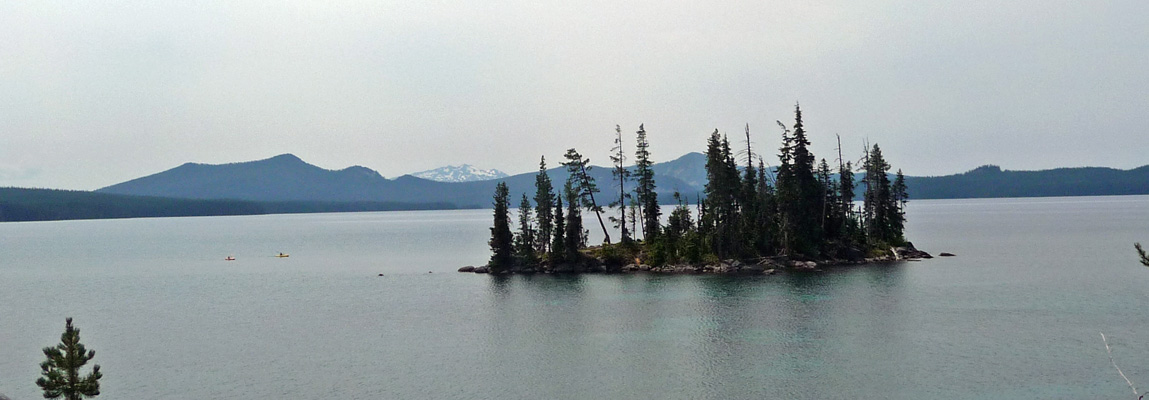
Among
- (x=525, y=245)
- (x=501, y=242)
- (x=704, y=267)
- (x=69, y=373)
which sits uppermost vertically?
(x=501, y=242)

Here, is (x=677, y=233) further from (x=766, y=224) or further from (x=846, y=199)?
(x=846, y=199)

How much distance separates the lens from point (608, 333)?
60.1 m

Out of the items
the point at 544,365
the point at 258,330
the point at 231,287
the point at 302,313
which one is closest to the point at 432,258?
the point at 231,287

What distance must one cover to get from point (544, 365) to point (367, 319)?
2665 cm

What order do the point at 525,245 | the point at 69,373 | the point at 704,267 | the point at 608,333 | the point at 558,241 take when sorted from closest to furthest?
the point at 69,373
the point at 608,333
the point at 704,267
the point at 558,241
the point at 525,245

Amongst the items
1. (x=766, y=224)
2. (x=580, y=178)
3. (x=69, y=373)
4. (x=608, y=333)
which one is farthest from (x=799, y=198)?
(x=69, y=373)

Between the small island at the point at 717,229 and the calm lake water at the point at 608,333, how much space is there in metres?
6.86

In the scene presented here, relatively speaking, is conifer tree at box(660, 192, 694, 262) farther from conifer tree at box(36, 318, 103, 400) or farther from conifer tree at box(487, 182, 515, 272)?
conifer tree at box(36, 318, 103, 400)

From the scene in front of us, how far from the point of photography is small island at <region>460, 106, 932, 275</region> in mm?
104375

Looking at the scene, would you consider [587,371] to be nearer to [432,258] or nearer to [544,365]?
[544,365]

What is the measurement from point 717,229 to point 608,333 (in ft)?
163

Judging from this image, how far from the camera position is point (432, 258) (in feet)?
468

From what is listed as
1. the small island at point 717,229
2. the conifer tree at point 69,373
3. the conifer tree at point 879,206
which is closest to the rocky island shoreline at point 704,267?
the small island at point 717,229

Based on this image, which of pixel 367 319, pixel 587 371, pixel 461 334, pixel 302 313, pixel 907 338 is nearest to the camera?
pixel 587 371
